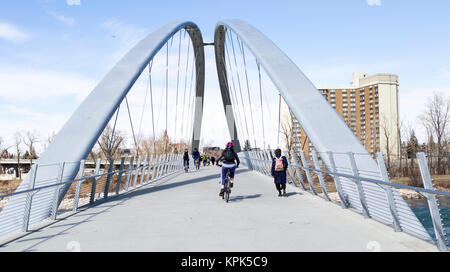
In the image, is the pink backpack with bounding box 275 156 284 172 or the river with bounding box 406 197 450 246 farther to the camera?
the river with bounding box 406 197 450 246

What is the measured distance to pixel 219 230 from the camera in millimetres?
5410

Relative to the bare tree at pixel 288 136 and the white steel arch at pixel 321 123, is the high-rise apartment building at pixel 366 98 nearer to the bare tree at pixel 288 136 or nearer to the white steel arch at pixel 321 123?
the bare tree at pixel 288 136

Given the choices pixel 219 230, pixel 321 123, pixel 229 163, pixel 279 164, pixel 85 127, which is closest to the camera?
pixel 219 230

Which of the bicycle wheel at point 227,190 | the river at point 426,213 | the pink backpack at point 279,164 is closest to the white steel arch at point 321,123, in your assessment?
the pink backpack at point 279,164

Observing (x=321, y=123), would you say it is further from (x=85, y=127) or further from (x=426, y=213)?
(x=426, y=213)

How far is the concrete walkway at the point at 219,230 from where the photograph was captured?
14.6 ft

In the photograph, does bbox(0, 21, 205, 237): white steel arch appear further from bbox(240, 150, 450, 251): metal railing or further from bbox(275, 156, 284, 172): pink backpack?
bbox(240, 150, 450, 251): metal railing

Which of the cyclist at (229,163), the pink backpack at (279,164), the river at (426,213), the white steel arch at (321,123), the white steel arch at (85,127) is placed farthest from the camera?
the river at (426,213)

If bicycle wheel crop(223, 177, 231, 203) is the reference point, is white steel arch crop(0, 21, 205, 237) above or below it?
above

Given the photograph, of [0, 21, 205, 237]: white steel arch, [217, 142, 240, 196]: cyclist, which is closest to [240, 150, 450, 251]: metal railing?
[217, 142, 240, 196]: cyclist

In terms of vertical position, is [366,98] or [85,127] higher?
[366,98]

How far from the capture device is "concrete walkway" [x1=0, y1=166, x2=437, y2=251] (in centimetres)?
446

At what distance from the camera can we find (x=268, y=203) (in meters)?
8.45

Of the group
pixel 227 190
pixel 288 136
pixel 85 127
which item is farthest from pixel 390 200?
pixel 288 136
